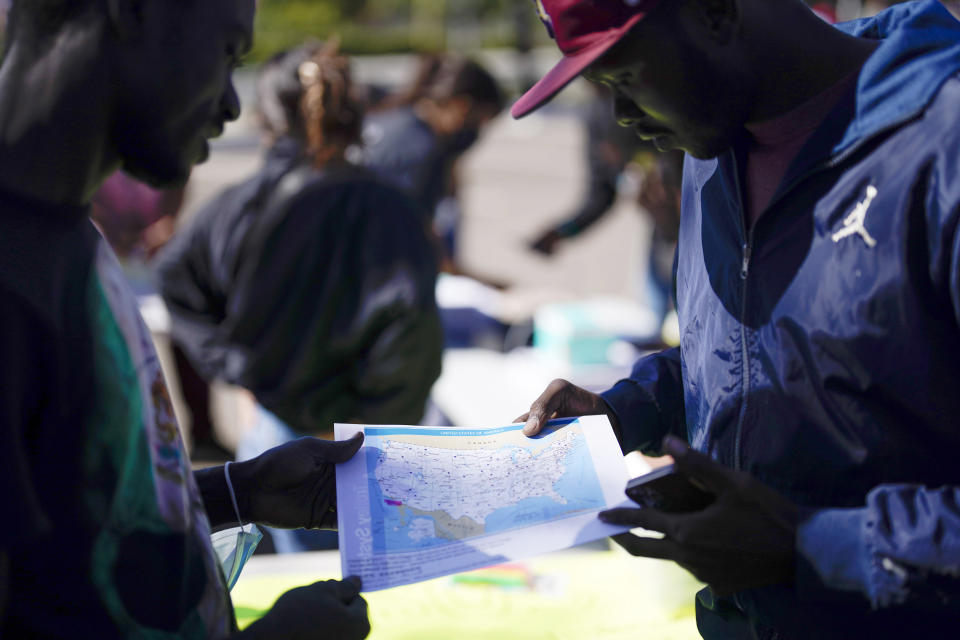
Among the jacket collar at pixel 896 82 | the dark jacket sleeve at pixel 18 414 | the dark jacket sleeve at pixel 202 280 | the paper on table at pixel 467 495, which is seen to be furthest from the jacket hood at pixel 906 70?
the dark jacket sleeve at pixel 202 280

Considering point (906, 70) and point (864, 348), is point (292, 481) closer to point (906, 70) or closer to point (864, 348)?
point (864, 348)

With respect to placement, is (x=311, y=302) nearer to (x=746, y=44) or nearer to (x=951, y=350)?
(x=746, y=44)

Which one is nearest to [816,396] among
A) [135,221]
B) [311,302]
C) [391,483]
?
[391,483]

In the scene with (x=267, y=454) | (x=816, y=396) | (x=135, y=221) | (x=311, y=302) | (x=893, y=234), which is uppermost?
(x=893, y=234)

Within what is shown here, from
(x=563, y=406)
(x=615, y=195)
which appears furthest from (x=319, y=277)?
(x=615, y=195)

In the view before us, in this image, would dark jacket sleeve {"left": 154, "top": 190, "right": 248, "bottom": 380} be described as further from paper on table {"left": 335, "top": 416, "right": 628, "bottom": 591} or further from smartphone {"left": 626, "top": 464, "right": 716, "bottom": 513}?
smartphone {"left": 626, "top": 464, "right": 716, "bottom": 513}

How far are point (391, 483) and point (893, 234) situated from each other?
0.77 meters

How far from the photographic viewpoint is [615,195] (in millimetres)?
6016

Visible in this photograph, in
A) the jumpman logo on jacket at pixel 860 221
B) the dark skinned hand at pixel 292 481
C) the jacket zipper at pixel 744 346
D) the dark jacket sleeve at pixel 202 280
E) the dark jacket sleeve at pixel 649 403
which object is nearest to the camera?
the jumpman logo on jacket at pixel 860 221

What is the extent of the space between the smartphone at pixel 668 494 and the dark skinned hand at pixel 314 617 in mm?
386

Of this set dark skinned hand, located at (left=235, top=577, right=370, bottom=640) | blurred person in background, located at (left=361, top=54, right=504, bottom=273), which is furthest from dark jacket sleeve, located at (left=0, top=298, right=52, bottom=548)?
blurred person in background, located at (left=361, top=54, right=504, bottom=273)

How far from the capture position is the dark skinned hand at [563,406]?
5.17ft

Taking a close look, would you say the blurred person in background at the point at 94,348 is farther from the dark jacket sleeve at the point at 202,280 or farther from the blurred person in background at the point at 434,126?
the blurred person in background at the point at 434,126

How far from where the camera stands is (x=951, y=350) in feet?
3.88
